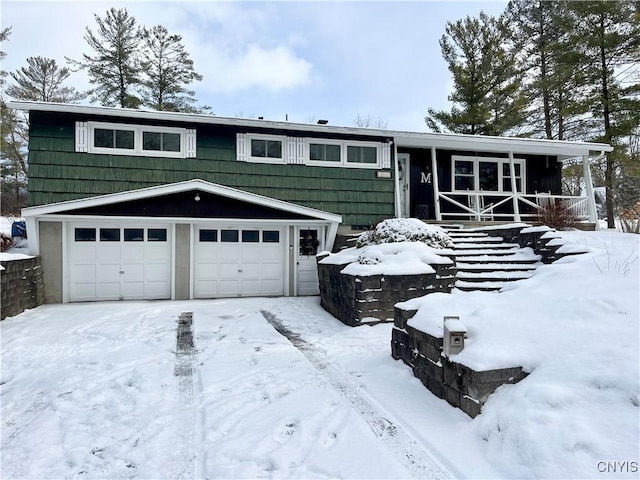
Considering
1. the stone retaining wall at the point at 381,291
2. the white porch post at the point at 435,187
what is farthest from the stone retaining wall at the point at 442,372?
the white porch post at the point at 435,187

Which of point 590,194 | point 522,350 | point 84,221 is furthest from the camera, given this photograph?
point 590,194

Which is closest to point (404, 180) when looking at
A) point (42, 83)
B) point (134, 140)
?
point (134, 140)

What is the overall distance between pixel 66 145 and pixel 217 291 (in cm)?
465

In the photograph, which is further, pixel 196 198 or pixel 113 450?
pixel 196 198

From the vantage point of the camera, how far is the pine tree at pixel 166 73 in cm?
1891

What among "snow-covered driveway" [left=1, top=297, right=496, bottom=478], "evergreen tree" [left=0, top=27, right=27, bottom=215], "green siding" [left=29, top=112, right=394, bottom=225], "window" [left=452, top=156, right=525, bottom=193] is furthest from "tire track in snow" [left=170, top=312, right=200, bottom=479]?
"evergreen tree" [left=0, top=27, right=27, bottom=215]

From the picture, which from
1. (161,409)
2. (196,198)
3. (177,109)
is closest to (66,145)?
(196,198)

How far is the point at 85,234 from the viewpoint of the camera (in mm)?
8531

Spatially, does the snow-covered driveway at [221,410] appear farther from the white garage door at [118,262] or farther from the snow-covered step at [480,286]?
the white garage door at [118,262]

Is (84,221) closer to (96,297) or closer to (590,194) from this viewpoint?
(96,297)

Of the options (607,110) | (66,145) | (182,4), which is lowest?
(66,145)

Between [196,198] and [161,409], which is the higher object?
[196,198]

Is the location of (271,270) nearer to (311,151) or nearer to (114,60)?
(311,151)

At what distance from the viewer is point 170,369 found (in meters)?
4.32
